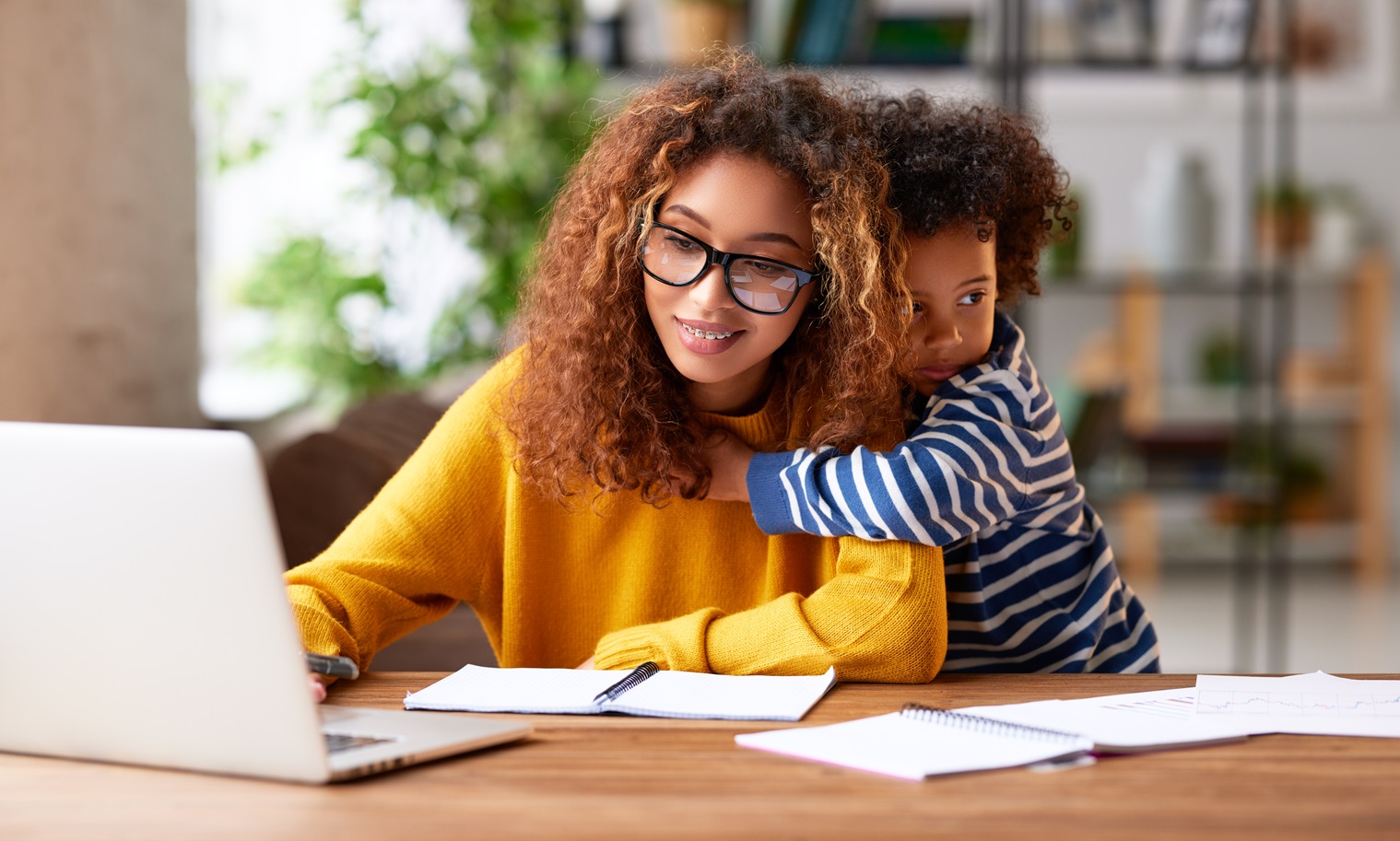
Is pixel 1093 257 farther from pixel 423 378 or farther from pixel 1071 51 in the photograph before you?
pixel 423 378

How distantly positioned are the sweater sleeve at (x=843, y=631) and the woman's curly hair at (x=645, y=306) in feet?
0.40

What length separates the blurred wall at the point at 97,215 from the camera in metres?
1.53

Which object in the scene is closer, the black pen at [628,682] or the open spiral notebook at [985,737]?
the open spiral notebook at [985,737]

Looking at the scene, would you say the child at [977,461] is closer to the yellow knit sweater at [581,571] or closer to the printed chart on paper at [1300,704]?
the yellow knit sweater at [581,571]

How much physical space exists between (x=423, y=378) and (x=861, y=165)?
7.95ft

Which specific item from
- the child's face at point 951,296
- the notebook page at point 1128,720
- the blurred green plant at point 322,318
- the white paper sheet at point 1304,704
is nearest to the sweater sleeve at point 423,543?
the child's face at point 951,296

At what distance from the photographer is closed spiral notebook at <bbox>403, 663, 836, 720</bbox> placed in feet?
3.33

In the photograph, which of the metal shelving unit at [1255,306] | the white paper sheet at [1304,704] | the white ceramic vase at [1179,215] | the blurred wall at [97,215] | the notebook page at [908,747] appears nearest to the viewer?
the notebook page at [908,747]

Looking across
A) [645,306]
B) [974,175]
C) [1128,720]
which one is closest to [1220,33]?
[974,175]

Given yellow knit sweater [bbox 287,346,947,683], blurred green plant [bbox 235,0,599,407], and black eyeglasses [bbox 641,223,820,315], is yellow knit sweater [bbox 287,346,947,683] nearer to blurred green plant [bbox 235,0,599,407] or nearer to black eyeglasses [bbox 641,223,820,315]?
black eyeglasses [bbox 641,223,820,315]

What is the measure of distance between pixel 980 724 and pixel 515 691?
373 mm

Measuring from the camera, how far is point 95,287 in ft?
5.65

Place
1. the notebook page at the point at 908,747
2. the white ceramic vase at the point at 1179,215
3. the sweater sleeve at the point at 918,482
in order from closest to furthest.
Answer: the notebook page at the point at 908,747 → the sweater sleeve at the point at 918,482 → the white ceramic vase at the point at 1179,215

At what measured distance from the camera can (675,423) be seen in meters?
1.26
